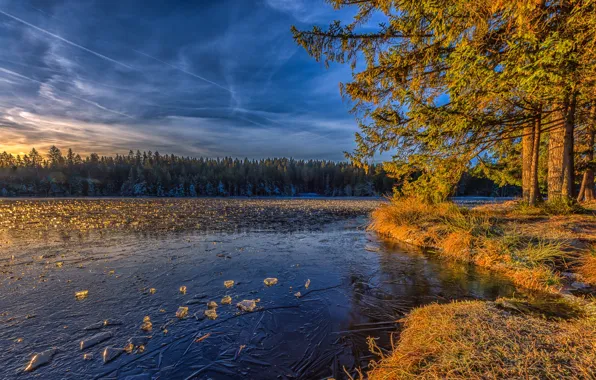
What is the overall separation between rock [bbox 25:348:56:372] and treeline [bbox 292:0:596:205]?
811 cm

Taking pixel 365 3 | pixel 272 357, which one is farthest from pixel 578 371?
pixel 365 3

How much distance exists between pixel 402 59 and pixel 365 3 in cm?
191

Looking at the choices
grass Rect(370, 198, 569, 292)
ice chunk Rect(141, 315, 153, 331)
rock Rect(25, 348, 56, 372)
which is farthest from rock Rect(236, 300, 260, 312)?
grass Rect(370, 198, 569, 292)

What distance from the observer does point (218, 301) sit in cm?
458

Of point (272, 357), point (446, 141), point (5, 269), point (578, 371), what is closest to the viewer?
point (578, 371)

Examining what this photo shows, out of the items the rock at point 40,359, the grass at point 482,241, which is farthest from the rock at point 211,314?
the grass at point 482,241

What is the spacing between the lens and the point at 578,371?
6.32 feet

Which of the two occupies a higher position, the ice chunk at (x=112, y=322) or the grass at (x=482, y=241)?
the grass at (x=482, y=241)

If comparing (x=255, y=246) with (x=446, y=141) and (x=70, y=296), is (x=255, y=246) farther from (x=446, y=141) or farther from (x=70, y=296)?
(x=446, y=141)

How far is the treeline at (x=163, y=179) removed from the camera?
261 ft

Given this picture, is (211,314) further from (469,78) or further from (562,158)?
(562,158)

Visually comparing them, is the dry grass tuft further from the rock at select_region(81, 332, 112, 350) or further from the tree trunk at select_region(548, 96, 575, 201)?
the rock at select_region(81, 332, 112, 350)

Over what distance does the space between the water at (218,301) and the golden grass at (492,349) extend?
73cm

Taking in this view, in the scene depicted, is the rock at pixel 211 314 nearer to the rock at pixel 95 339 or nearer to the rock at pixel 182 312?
the rock at pixel 182 312
